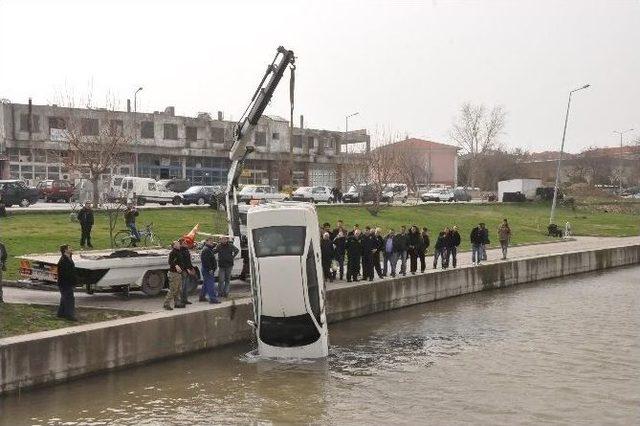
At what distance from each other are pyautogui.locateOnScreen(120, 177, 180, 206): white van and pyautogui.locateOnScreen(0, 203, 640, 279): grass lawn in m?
8.33

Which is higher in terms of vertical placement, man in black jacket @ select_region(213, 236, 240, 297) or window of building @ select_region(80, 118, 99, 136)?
window of building @ select_region(80, 118, 99, 136)

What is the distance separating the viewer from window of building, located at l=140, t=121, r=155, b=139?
248 ft

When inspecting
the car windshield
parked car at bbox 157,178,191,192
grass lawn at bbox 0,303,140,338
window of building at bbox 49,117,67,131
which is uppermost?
window of building at bbox 49,117,67,131

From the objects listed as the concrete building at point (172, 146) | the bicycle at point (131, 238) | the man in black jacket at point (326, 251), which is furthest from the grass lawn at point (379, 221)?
the concrete building at point (172, 146)

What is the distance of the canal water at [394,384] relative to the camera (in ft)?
48.4

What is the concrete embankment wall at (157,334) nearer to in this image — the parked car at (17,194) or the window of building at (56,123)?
the parked car at (17,194)

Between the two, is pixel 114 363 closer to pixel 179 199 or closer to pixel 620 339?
pixel 620 339

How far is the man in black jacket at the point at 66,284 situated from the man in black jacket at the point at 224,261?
4.44 meters

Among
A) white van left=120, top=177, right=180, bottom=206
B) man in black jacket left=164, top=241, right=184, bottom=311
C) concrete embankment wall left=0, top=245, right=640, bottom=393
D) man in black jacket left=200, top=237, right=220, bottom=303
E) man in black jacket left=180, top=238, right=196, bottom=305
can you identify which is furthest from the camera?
white van left=120, top=177, right=180, bottom=206

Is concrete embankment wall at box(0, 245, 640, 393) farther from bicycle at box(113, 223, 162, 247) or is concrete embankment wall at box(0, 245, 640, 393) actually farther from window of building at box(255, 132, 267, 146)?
window of building at box(255, 132, 267, 146)

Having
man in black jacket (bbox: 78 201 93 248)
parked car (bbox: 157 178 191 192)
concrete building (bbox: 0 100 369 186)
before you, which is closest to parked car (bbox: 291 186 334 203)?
parked car (bbox: 157 178 191 192)

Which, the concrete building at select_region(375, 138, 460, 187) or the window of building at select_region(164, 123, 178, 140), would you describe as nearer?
the window of building at select_region(164, 123, 178, 140)

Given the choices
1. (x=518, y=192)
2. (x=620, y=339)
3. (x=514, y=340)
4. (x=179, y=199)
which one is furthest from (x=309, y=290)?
(x=518, y=192)

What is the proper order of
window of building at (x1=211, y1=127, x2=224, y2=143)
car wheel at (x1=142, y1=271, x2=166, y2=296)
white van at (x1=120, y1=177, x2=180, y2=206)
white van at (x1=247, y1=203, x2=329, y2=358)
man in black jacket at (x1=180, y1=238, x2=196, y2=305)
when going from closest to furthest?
white van at (x1=247, y1=203, x2=329, y2=358) < man in black jacket at (x1=180, y1=238, x2=196, y2=305) < car wheel at (x1=142, y1=271, x2=166, y2=296) < white van at (x1=120, y1=177, x2=180, y2=206) < window of building at (x1=211, y1=127, x2=224, y2=143)
